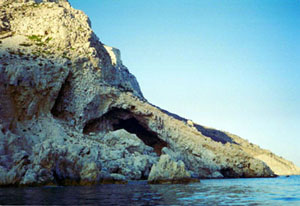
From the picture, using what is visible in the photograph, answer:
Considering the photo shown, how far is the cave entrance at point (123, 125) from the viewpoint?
5206 centimetres

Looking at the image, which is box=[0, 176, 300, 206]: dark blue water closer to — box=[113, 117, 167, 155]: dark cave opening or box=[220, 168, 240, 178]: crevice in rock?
box=[220, 168, 240, 178]: crevice in rock

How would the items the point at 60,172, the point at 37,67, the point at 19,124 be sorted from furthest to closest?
the point at 37,67 < the point at 19,124 < the point at 60,172

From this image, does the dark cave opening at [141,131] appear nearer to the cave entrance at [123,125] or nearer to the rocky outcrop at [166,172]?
the cave entrance at [123,125]

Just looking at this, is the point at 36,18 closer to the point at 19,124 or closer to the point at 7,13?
the point at 7,13

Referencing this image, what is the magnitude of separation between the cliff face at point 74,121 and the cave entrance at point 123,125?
0.51 ft

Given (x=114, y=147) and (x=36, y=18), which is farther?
(x=36, y=18)

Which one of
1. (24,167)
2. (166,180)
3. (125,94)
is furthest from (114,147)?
(24,167)

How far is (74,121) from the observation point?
47312 mm

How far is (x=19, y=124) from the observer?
39000mm

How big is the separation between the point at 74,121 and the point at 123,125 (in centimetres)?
1251

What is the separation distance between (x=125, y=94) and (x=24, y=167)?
28588 mm

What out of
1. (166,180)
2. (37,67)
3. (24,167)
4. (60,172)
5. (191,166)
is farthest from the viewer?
(191,166)

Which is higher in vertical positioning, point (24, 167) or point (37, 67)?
point (37, 67)

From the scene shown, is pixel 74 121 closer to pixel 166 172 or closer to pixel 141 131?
pixel 141 131
